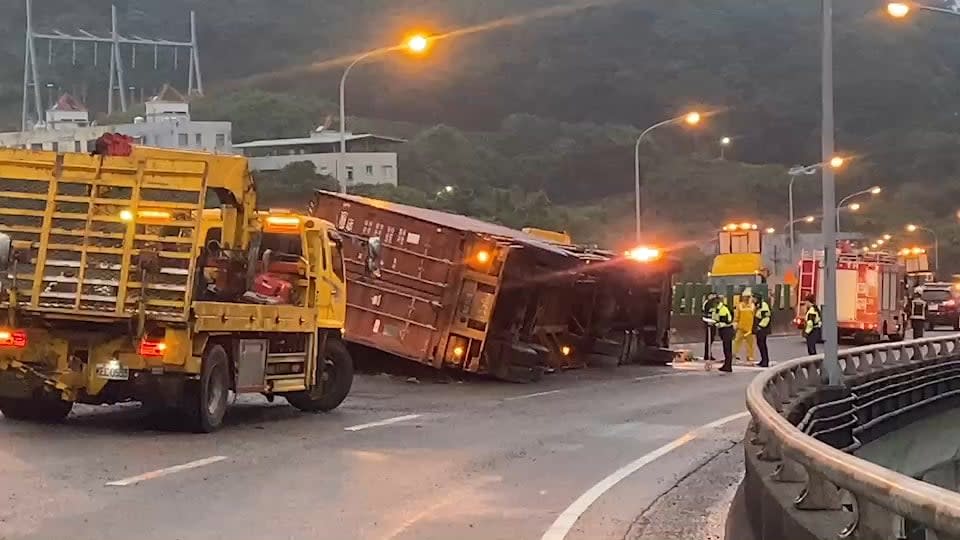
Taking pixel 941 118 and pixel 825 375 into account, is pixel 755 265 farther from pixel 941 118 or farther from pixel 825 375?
pixel 941 118

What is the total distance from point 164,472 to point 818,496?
6209 millimetres

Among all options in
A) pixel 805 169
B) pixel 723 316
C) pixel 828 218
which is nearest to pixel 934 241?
pixel 805 169

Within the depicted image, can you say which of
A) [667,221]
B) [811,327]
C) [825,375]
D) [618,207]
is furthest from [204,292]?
[667,221]

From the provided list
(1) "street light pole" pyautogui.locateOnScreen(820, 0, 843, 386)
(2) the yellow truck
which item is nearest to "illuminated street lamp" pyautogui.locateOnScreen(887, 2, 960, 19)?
(1) "street light pole" pyautogui.locateOnScreen(820, 0, 843, 386)

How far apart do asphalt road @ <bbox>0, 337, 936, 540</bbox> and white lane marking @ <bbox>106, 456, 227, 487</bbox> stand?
23 mm

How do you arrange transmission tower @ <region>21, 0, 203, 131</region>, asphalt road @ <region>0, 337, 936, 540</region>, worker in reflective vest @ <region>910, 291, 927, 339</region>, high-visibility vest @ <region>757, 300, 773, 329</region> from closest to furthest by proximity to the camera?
asphalt road @ <region>0, 337, 936, 540</region> < high-visibility vest @ <region>757, 300, 773, 329</region> < worker in reflective vest @ <region>910, 291, 927, 339</region> < transmission tower @ <region>21, 0, 203, 131</region>

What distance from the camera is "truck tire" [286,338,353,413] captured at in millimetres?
18562

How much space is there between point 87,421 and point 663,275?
17.5 m

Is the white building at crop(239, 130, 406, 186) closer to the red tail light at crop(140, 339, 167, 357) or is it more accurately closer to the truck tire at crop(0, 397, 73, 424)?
→ the truck tire at crop(0, 397, 73, 424)

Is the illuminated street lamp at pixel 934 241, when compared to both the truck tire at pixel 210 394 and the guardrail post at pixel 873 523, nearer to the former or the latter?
the truck tire at pixel 210 394

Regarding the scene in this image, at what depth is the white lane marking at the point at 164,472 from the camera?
1117cm

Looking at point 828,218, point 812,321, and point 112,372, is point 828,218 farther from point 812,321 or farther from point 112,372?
point 812,321

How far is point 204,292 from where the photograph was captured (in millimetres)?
15359

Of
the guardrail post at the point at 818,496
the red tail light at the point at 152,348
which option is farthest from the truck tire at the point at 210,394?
the guardrail post at the point at 818,496
